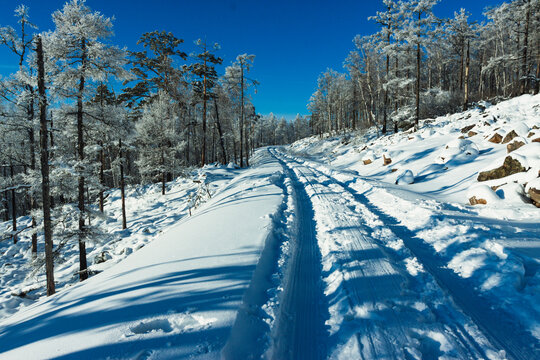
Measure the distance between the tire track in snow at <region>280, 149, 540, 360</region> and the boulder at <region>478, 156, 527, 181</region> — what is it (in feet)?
18.5

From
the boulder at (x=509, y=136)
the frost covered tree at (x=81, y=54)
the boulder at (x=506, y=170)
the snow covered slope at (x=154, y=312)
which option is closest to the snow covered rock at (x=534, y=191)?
the boulder at (x=506, y=170)

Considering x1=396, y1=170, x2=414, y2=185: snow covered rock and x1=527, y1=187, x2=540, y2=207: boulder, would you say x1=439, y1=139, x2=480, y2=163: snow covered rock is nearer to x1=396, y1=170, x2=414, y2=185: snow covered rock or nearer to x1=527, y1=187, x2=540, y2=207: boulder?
x1=396, y1=170, x2=414, y2=185: snow covered rock

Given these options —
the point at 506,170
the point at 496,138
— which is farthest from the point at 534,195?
the point at 496,138

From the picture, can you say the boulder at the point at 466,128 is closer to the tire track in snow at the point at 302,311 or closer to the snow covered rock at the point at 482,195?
the snow covered rock at the point at 482,195

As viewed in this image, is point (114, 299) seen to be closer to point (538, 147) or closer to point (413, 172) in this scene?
point (538, 147)

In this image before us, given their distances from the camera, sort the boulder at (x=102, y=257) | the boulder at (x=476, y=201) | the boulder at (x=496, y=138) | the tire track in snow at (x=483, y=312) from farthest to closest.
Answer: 1. the boulder at (x=496, y=138)
2. the boulder at (x=102, y=257)
3. the boulder at (x=476, y=201)
4. the tire track in snow at (x=483, y=312)

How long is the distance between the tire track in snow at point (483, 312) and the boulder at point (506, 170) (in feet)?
18.5

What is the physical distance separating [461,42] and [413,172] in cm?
2138

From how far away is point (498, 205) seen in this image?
248 inches

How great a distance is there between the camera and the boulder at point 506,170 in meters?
7.30

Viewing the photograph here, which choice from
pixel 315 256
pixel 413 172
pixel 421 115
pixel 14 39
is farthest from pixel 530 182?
pixel 421 115

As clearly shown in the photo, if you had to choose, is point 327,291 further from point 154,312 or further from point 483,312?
point 154,312

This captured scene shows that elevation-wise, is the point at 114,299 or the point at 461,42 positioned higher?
the point at 461,42

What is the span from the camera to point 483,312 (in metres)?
2.87
